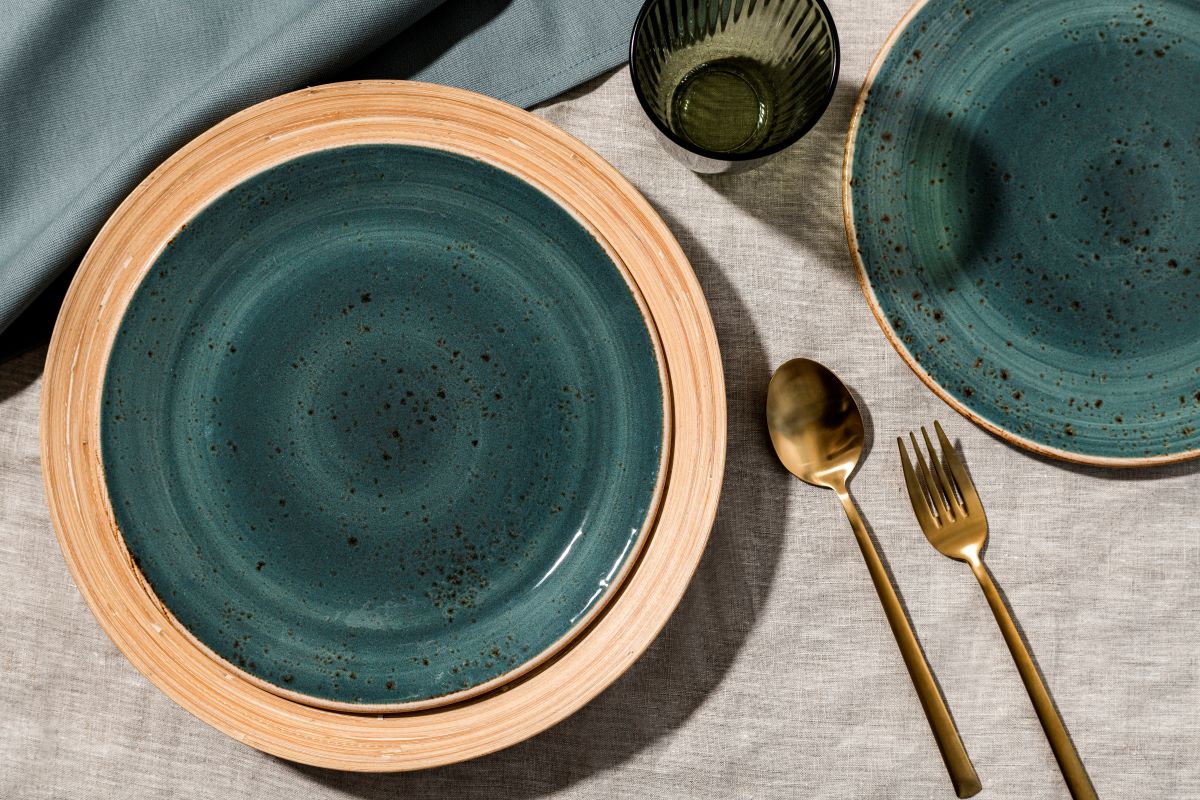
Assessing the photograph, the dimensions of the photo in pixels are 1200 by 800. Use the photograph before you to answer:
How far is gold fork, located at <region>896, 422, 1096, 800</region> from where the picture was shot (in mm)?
683

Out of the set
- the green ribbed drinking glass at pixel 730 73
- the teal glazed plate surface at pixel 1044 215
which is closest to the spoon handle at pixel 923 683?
the teal glazed plate surface at pixel 1044 215

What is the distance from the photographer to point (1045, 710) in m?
0.68

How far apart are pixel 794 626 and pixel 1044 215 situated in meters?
0.37

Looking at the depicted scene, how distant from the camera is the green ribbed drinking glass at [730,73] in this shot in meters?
0.64

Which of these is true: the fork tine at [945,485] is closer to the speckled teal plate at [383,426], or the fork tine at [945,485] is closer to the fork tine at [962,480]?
the fork tine at [962,480]

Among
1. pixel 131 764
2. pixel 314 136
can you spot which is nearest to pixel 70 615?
pixel 131 764

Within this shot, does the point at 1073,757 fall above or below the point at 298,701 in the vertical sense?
below

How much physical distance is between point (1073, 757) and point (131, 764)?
28.1 inches

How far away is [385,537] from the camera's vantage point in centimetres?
63

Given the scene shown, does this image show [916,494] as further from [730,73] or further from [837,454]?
[730,73]

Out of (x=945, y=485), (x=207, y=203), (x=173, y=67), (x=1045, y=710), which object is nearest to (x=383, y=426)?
(x=207, y=203)

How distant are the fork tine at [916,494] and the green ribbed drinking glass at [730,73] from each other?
250mm

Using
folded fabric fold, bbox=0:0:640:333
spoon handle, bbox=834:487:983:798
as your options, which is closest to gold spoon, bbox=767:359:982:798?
spoon handle, bbox=834:487:983:798

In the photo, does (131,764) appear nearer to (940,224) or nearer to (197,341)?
(197,341)
